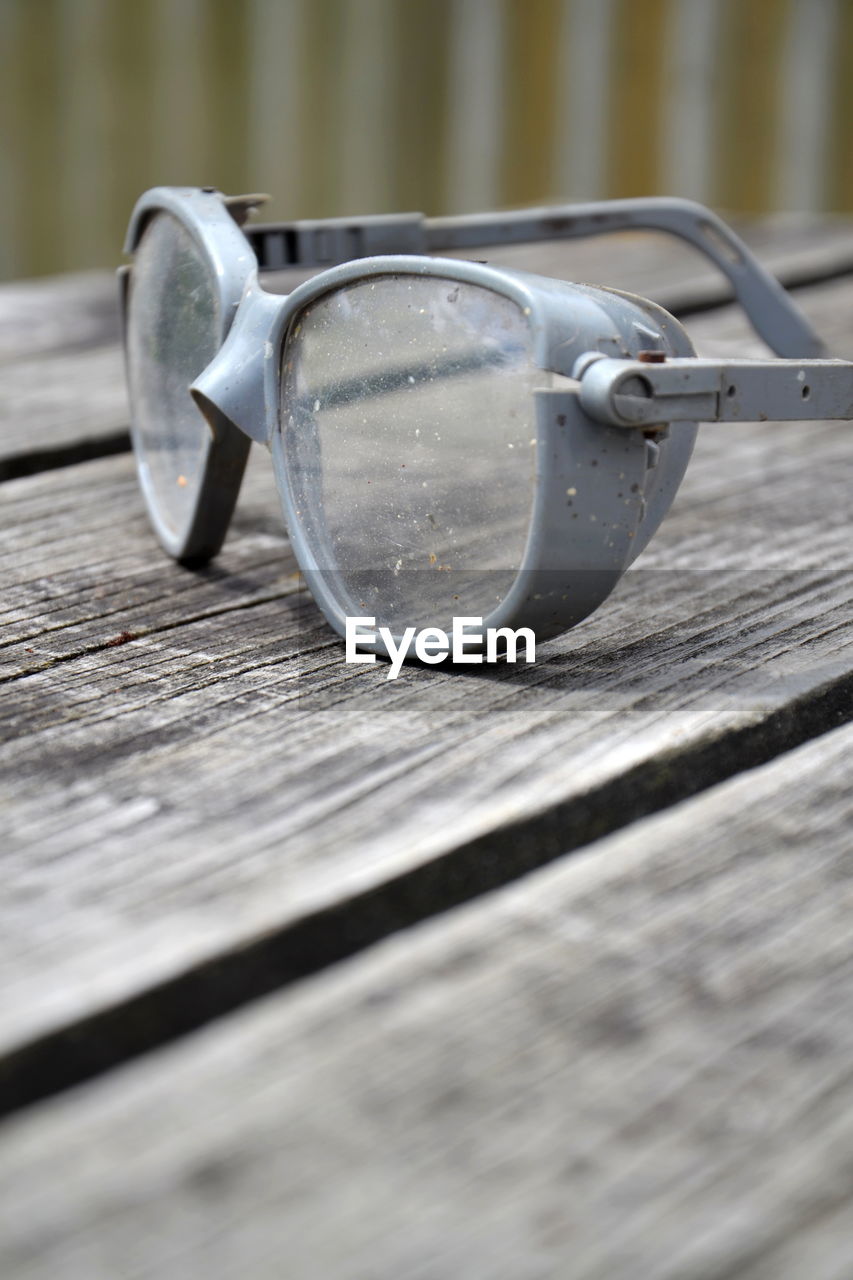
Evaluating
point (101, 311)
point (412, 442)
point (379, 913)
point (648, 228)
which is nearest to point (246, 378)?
point (412, 442)

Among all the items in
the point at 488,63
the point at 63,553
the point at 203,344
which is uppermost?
the point at 488,63

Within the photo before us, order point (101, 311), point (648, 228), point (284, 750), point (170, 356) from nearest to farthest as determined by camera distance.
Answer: point (284, 750) < point (170, 356) < point (648, 228) < point (101, 311)

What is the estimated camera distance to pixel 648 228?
3.52ft

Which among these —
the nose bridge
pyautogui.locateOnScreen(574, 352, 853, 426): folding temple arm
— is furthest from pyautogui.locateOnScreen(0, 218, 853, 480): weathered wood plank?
pyautogui.locateOnScreen(574, 352, 853, 426): folding temple arm

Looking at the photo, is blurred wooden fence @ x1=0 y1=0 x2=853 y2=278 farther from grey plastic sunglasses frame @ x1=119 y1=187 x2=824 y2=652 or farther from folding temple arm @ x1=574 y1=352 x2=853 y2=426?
folding temple arm @ x1=574 y1=352 x2=853 y2=426

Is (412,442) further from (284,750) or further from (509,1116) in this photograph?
(509,1116)

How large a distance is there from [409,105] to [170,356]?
1845 millimetres

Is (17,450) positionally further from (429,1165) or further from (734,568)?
(429,1165)

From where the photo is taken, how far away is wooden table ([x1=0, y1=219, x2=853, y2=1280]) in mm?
309

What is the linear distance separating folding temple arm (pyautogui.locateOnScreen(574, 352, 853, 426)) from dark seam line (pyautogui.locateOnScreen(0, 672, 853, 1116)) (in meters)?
0.11

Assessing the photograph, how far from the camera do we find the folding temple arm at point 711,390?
52 centimetres

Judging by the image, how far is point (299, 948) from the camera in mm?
397

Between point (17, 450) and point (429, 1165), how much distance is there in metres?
0.71

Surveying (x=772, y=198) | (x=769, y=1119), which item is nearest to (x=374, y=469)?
(x=769, y=1119)
